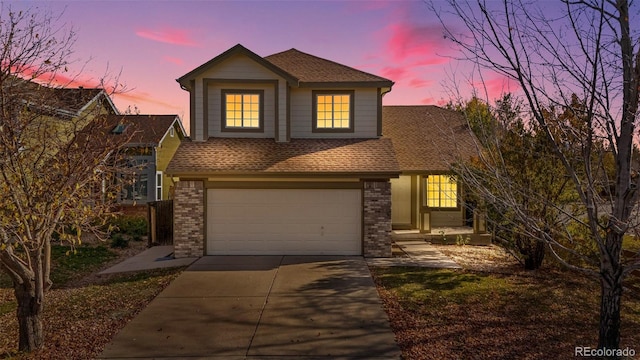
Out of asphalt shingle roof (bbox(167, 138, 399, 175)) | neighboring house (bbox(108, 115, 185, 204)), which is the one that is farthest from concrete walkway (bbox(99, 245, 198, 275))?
neighboring house (bbox(108, 115, 185, 204))

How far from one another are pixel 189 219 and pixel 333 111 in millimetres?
6296

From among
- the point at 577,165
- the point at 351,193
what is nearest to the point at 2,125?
the point at 351,193

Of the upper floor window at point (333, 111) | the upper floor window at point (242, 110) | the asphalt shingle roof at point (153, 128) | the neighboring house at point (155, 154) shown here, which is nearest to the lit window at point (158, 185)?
the neighboring house at point (155, 154)

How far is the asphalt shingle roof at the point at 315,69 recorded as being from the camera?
1458cm

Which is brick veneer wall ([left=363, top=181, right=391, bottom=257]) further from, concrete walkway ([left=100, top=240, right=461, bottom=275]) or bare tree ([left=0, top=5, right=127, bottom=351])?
bare tree ([left=0, top=5, right=127, bottom=351])

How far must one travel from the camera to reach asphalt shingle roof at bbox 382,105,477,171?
16.9 m

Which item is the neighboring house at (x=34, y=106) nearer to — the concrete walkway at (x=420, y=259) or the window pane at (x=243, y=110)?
the window pane at (x=243, y=110)

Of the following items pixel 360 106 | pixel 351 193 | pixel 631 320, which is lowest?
pixel 631 320

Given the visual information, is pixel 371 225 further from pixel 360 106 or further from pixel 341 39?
pixel 341 39

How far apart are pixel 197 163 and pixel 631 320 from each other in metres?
11.5

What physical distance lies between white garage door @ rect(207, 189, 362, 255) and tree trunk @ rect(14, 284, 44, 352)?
268 inches

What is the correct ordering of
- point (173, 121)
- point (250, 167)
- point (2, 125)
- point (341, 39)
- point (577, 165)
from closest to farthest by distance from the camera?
point (2, 125) < point (577, 165) < point (250, 167) < point (341, 39) < point (173, 121)

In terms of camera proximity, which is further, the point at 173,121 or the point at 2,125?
the point at 173,121

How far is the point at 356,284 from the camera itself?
960 centimetres
